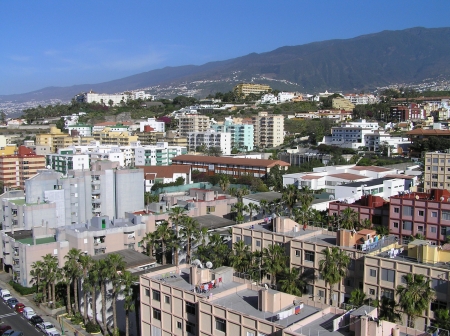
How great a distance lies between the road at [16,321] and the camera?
30328mm

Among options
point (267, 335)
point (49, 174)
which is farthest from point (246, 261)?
point (49, 174)

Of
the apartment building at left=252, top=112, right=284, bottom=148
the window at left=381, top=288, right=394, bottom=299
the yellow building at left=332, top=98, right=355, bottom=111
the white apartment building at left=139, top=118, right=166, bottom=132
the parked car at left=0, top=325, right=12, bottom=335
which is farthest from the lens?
the yellow building at left=332, top=98, right=355, bottom=111

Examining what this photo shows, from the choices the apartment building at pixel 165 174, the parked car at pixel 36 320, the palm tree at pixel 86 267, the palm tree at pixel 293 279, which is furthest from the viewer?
the apartment building at pixel 165 174

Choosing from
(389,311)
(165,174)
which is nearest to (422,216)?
(389,311)

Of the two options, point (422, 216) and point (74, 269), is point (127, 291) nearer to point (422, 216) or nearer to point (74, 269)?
point (74, 269)

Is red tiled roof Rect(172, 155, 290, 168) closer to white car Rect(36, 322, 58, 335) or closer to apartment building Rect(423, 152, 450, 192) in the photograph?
apartment building Rect(423, 152, 450, 192)

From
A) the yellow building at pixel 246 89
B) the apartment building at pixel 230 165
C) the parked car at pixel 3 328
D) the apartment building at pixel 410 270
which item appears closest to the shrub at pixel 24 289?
the parked car at pixel 3 328

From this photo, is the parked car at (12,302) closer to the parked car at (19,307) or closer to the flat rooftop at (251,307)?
the parked car at (19,307)

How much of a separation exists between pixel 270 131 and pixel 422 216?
76.0 meters

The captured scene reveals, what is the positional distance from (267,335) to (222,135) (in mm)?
88763

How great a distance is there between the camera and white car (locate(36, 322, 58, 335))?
29875 millimetres

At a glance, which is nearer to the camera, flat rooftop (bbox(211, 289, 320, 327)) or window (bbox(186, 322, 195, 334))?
flat rooftop (bbox(211, 289, 320, 327))

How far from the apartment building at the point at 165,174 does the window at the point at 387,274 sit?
52.2 m

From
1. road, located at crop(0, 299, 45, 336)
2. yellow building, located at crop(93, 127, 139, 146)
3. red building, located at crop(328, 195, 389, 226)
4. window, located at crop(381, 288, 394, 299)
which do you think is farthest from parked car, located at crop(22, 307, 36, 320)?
yellow building, located at crop(93, 127, 139, 146)
